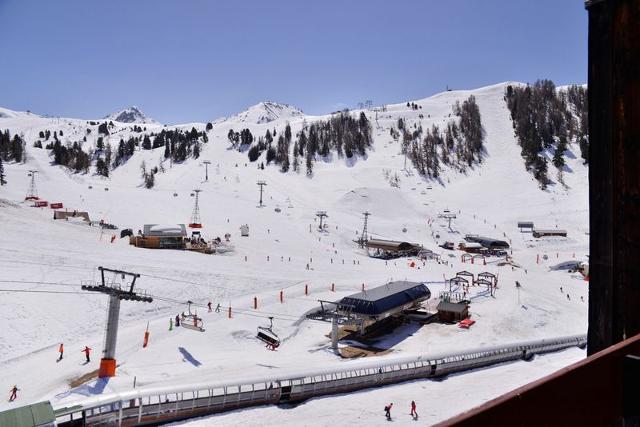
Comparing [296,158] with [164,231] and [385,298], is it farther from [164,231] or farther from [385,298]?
[385,298]

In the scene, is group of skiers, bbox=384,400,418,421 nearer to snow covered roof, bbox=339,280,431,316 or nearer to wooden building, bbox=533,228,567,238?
snow covered roof, bbox=339,280,431,316

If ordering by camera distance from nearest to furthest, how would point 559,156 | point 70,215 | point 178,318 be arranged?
point 178,318, point 70,215, point 559,156

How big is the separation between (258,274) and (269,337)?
15.6 metres

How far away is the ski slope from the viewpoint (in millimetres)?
26578

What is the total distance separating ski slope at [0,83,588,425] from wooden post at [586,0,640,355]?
18540 millimetres

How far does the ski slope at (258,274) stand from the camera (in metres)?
26.6

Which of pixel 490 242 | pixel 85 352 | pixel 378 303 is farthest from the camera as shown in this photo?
pixel 490 242

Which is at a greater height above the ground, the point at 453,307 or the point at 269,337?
the point at 453,307

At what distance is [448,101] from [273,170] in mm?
102934

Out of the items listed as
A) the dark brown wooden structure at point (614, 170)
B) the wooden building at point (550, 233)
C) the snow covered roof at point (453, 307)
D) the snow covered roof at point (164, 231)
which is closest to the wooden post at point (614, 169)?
the dark brown wooden structure at point (614, 170)

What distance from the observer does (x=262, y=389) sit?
71.7ft

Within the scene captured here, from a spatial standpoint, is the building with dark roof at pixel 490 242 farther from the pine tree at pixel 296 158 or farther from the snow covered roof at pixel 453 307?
the pine tree at pixel 296 158

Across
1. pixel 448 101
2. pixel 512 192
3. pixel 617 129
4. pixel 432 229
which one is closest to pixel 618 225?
pixel 617 129

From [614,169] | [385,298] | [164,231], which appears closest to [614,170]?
[614,169]
